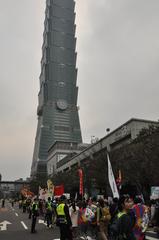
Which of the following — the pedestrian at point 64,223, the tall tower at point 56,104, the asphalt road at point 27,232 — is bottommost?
the asphalt road at point 27,232

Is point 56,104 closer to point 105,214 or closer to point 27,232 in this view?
point 27,232

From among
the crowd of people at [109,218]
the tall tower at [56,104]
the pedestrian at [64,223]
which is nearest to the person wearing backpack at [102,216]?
the crowd of people at [109,218]

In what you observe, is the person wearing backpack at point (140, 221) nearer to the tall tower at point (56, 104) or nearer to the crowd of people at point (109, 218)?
the crowd of people at point (109, 218)

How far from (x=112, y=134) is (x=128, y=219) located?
2309 inches

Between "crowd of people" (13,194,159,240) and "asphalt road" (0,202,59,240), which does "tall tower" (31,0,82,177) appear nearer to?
"asphalt road" (0,202,59,240)

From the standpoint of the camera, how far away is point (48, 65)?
193m

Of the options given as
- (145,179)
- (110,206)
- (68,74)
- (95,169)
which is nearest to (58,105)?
(68,74)

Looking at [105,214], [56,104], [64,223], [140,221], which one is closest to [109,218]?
[105,214]

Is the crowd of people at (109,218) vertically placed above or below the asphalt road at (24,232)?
above

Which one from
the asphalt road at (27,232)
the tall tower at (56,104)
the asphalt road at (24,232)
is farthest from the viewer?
the tall tower at (56,104)

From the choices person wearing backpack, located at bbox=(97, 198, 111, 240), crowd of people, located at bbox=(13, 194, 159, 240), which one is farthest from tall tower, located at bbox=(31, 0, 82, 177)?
person wearing backpack, located at bbox=(97, 198, 111, 240)

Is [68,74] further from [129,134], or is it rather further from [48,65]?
[129,134]

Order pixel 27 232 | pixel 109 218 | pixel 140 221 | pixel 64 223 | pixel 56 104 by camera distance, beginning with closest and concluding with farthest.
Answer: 1. pixel 140 221
2. pixel 64 223
3. pixel 109 218
4. pixel 27 232
5. pixel 56 104

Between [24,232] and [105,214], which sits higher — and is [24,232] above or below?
below
